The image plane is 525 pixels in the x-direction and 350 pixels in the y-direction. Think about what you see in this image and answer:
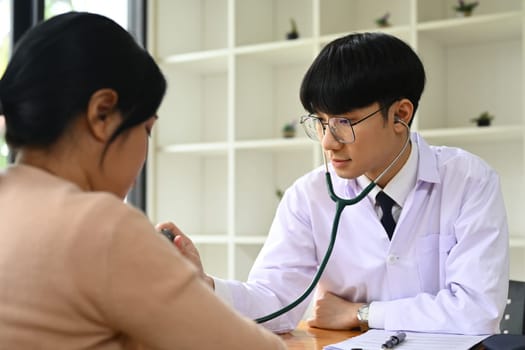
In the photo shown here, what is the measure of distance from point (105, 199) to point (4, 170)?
17 cm

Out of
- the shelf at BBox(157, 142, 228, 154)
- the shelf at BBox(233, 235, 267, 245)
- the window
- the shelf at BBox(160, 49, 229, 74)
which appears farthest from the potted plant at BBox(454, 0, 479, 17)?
the window

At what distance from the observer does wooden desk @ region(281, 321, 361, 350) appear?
4.63ft

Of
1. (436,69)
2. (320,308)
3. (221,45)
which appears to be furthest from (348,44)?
(221,45)

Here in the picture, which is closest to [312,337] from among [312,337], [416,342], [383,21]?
[312,337]

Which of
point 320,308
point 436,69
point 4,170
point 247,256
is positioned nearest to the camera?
point 4,170

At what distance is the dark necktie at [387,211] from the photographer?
1.69 metres

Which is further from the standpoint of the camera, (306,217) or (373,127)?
(306,217)

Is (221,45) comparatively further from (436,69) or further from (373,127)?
(373,127)

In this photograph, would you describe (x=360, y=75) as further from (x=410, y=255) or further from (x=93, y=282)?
(x=93, y=282)

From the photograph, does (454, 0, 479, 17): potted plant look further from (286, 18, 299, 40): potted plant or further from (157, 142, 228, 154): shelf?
(157, 142, 228, 154): shelf

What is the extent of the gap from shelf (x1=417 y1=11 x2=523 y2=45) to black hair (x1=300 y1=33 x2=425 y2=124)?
1129 millimetres

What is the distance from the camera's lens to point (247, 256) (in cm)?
322

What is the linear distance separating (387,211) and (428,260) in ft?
0.50

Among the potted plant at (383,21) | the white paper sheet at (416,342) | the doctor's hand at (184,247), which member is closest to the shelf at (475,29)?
the potted plant at (383,21)
